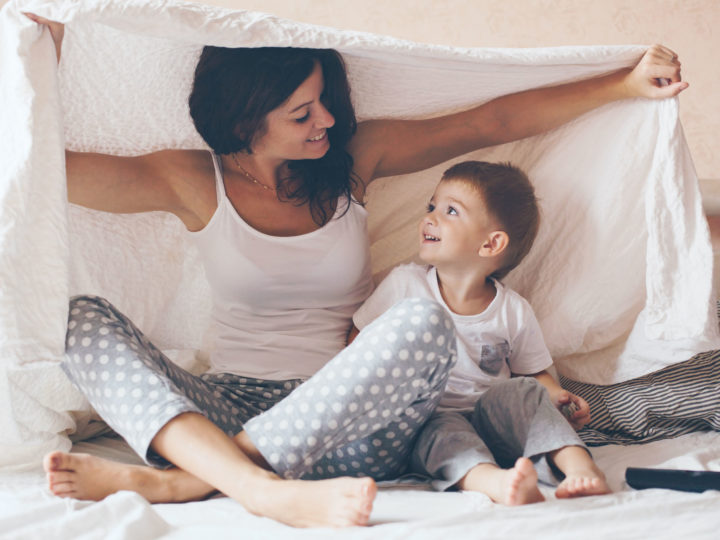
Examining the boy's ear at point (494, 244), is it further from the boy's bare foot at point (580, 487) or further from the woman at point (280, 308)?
the boy's bare foot at point (580, 487)

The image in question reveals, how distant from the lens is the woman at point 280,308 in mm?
874

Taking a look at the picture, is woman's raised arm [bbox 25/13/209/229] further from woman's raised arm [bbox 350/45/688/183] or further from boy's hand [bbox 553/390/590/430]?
boy's hand [bbox 553/390/590/430]

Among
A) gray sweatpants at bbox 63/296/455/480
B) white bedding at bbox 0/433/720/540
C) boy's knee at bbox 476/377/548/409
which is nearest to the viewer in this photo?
white bedding at bbox 0/433/720/540

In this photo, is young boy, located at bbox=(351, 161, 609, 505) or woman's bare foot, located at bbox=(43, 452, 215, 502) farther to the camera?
young boy, located at bbox=(351, 161, 609, 505)

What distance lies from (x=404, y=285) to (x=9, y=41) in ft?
2.22

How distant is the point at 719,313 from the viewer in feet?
4.31

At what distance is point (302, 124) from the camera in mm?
1163

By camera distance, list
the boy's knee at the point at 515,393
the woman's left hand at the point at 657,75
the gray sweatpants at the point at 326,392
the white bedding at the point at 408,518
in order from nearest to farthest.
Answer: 1. the white bedding at the point at 408,518
2. the gray sweatpants at the point at 326,392
3. the boy's knee at the point at 515,393
4. the woman's left hand at the point at 657,75

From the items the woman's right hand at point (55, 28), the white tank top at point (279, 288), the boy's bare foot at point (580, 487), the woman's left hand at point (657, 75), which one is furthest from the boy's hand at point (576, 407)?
the woman's right hand at point (55, 28)

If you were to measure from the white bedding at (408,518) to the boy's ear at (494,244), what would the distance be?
434 mm

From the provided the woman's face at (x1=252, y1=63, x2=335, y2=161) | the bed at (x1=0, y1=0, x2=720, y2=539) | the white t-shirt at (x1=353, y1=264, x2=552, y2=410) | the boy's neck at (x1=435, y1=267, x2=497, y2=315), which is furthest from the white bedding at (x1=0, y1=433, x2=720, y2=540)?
the woman's face at (x1=252, y1=63, x2=335, y2=161)

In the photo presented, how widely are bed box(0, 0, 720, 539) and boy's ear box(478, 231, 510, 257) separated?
146 mm

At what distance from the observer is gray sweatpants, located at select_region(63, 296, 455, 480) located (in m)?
0.87

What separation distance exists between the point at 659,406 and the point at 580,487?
36 centimetres
